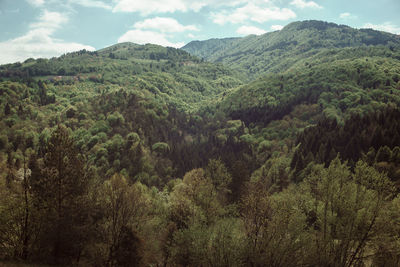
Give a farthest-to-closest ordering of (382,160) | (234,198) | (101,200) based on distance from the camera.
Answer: (234,198)
(382,160)
(101,200)

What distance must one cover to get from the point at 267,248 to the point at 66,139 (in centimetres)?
3695

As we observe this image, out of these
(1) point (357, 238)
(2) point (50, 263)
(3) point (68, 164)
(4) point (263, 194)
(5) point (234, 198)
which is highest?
(3) point (68, 164)

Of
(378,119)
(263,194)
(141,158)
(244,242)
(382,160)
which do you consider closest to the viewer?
(244,242)

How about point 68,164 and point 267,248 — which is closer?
point 267,248

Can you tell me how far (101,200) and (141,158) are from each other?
107 metres

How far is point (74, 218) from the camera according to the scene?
4009 centimetres

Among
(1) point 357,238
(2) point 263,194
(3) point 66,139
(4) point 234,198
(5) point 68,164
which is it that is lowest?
(4) point 234,198

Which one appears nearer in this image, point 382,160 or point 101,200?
point 101,200

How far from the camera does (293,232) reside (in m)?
36.5

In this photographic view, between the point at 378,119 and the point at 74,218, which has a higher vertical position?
the point at 378,119

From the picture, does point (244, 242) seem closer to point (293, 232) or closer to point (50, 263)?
point (293, 232)

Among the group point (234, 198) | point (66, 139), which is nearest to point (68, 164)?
point (66, 139)

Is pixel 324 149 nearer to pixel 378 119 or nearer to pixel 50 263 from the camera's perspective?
pixel 378 119

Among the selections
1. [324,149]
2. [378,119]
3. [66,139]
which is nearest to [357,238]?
[66,139]
